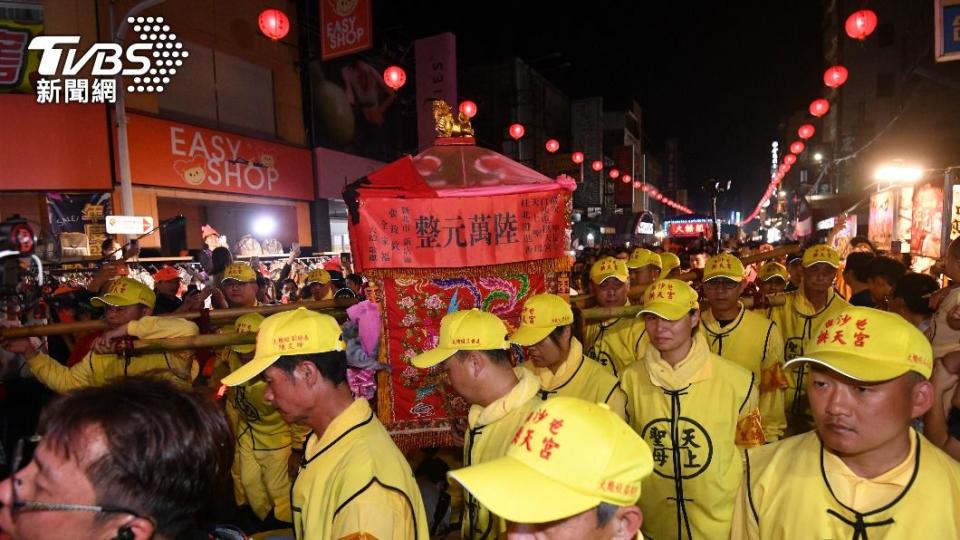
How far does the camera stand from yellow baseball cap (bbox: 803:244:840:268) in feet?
18.2

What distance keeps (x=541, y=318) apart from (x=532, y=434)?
6.96 ft

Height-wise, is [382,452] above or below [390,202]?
below

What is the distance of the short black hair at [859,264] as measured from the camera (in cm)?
621

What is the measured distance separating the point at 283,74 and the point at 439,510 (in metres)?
16.1

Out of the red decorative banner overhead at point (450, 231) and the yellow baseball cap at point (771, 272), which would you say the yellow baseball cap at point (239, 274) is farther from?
the yellow baseball cap at point (771, 272)

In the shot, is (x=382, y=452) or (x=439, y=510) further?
(x=439, y=510)

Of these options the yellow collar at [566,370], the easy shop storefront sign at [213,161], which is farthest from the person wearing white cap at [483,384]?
the easy shop storefront sign at [213,161]

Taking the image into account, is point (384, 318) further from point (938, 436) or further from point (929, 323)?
point (929, 323)

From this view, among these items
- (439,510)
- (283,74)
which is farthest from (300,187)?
(439,510)

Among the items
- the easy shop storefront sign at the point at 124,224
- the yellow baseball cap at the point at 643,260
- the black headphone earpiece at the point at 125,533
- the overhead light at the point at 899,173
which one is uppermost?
the overhead light at the point at 899,173

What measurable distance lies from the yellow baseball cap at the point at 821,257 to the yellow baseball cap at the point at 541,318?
141 inches

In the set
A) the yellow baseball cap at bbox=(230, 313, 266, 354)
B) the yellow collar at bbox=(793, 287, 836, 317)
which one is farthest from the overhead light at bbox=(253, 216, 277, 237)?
the yellow collar at bbox=(793, 287, 836, 317)

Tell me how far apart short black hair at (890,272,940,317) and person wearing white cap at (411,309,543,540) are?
12.8ft

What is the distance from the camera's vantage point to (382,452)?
7.31 feet
